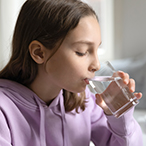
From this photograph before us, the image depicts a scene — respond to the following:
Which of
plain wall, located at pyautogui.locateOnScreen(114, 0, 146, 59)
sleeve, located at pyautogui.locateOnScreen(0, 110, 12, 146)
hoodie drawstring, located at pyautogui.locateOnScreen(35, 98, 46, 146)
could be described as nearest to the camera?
sleeve, located at pyautogui.locateOnScreen(0, 110, 12, 146)

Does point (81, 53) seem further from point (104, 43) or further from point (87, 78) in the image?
point (104, 43)

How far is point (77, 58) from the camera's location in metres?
0.74

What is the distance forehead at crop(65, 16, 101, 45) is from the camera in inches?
28.9

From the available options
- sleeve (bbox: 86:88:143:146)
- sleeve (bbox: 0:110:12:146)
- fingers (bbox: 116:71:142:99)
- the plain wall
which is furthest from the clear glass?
the plain wall

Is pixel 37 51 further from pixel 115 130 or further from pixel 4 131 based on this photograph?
pixel 115 130

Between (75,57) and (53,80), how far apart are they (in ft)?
0.38

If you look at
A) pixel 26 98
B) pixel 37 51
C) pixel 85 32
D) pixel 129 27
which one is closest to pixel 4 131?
pixel 26 98

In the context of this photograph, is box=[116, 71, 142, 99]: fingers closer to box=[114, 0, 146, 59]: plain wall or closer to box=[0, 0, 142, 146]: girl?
box=[0, 0, 142, 146]: girl

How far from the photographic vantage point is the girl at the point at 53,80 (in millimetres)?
742

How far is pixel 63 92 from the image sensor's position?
96 cm

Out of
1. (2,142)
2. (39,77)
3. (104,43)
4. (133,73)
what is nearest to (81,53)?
(39,77)

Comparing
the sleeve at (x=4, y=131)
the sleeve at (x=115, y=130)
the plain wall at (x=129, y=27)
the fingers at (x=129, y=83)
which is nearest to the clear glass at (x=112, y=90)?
the fingers at (x=129, y=83)

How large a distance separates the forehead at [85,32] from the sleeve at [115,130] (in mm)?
295

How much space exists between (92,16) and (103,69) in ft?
0.56
